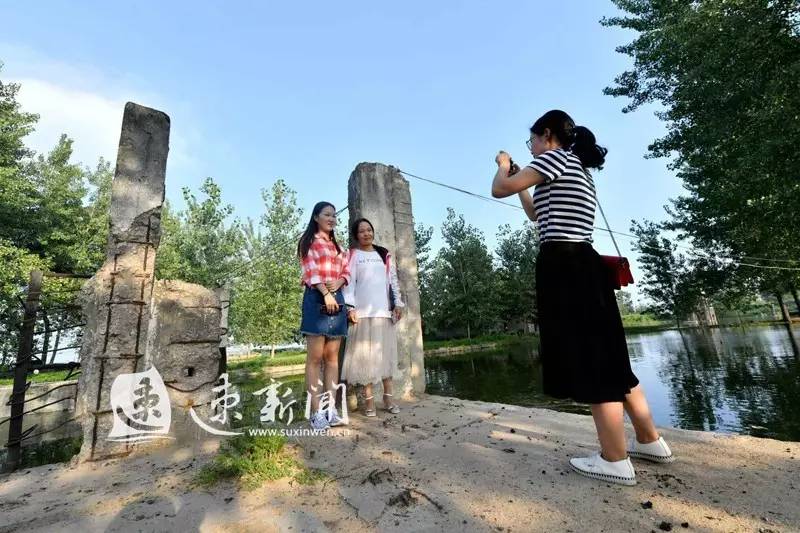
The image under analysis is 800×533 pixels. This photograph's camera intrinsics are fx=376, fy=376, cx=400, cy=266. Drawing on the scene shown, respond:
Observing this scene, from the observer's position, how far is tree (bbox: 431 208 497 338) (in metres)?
26.1

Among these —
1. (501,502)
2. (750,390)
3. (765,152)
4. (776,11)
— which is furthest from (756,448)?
(776,11)

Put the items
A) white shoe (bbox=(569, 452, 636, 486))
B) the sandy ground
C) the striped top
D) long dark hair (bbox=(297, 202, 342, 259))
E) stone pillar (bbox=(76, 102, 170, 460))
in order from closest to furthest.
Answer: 1. the sandy ground
2. white shoe (bbox=(569, 452, 636, 486))
3. the striped top
4. stone pillar (bbox=(76, 102, 170, 460))
5. long dark hair (bbox=(297, 202, 342, 259))

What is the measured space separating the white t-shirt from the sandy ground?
1156 millimetres

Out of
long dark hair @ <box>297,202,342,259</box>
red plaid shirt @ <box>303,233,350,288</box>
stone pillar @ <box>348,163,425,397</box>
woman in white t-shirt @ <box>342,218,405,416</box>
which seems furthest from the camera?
stone pillar @ <box>348,163,425,397</box>

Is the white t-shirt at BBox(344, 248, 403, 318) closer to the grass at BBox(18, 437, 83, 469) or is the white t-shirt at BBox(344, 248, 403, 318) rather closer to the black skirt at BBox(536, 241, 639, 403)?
the black skirt at BBox(536, 241, 639, 403)

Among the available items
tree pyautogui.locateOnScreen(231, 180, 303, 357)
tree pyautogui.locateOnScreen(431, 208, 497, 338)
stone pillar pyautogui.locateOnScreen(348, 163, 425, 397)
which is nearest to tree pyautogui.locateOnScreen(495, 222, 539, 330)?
tree pyautogui.locateOnScreen(431, 208, 497, 338)

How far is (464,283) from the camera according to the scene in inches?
1045

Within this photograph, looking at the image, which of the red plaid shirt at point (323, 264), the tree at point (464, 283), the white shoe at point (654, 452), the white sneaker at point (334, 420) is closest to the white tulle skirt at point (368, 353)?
the white sneaker at point (334, 420)

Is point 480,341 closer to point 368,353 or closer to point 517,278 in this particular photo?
point 517,278

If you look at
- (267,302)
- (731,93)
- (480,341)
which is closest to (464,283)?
(480,341)

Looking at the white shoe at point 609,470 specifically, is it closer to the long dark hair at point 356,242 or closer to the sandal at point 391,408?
the sandal at point 391,408

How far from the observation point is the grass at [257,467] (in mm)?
1914

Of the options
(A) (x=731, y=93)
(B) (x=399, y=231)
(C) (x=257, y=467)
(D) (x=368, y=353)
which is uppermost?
(A) (x=731, y=93)

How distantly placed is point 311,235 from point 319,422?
4.91ft
